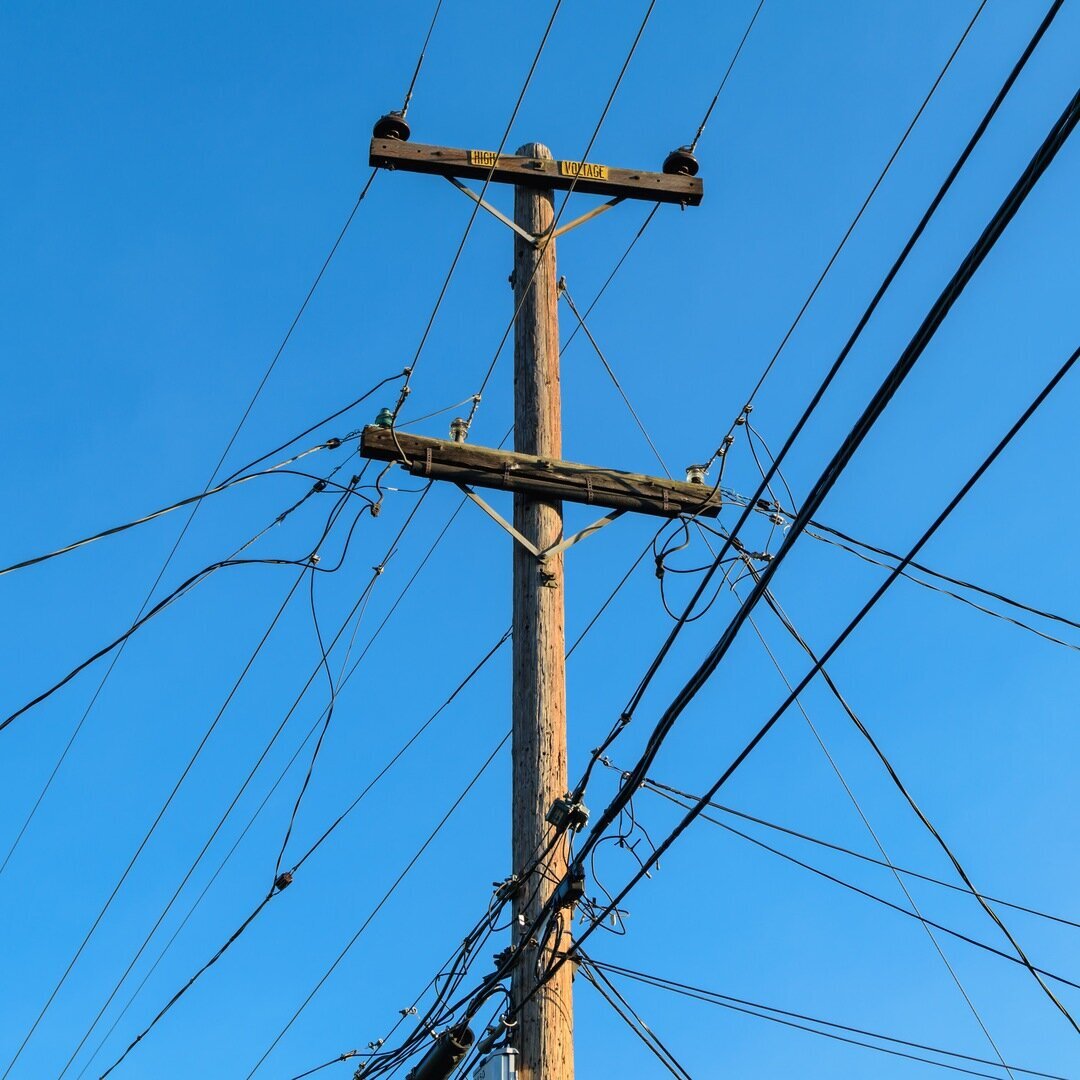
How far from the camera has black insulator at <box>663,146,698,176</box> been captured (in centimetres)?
1009

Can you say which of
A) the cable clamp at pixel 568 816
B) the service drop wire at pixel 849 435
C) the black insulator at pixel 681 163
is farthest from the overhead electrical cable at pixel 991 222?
the black insulator at pixel 681 163

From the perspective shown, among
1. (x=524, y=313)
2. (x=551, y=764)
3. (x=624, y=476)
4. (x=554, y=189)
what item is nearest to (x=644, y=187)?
(x=554, y=189)

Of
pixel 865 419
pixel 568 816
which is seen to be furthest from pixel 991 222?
pixel 568 816

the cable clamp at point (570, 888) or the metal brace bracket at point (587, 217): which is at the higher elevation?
the metal brace bracket at point (587, 217)

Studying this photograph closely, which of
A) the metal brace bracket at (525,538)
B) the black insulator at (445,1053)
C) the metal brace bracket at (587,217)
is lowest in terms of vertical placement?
the black insulator at (445,1053)

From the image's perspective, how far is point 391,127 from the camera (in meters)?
9.85

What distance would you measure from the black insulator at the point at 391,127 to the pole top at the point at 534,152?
2.61ft

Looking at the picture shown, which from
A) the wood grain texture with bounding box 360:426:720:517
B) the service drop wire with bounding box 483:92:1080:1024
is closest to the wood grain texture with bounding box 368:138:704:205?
the wood grain texture with bounding box 360:426:720:517

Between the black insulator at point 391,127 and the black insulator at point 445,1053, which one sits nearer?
the black insulator at point 445,1053

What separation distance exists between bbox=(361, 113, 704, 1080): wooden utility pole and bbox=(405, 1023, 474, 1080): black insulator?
1 centimetres

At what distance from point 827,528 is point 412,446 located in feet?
9.35

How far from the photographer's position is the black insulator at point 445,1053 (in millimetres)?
7895

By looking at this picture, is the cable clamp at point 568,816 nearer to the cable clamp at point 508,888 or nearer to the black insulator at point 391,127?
the cable clamp at point 508,888

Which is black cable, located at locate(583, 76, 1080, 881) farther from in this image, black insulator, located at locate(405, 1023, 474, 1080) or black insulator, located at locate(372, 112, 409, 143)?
black insulator, located at locate(372, 112, 409, 143)
